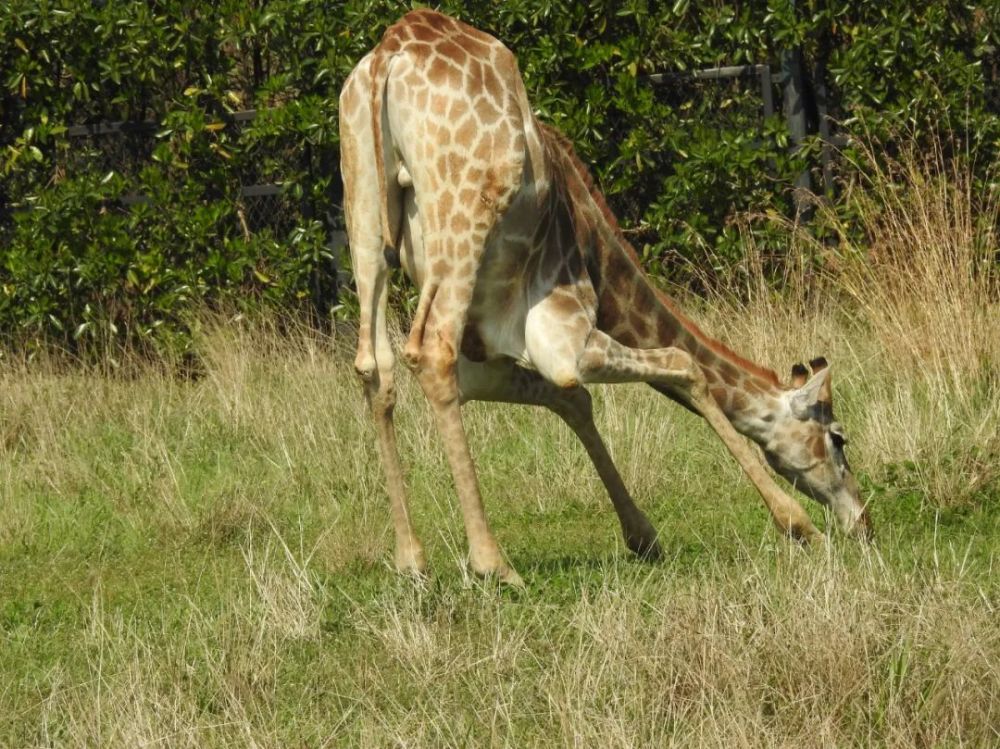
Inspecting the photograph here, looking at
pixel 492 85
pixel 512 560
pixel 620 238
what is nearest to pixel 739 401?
pixel 620 238

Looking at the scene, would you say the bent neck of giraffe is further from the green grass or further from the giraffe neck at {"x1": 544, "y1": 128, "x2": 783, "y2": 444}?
the green grass

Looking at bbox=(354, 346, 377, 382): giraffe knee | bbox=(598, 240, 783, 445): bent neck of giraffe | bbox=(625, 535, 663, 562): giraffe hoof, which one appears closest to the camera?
bbox=(354, 346, 377, 382): giraffe knee

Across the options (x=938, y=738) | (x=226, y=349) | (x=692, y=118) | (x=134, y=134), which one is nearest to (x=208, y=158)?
(x=134, y=134)

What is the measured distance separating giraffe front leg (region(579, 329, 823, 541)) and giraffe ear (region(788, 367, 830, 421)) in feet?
1.47

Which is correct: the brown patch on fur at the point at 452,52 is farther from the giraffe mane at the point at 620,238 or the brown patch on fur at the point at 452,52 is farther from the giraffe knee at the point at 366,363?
the giraffe knee at the point at 366,363

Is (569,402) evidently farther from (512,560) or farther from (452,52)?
(452,52)

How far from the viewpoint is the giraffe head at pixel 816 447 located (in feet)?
23.9

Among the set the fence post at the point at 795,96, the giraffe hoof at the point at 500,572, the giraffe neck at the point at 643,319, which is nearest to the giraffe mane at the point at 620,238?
the giraffe neck at the point at 643,319

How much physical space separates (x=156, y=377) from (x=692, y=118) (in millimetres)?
4016

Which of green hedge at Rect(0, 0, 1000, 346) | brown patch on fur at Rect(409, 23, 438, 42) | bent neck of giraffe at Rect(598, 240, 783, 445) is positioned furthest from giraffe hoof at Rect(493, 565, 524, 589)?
green hedge at Rect(0, 0, 1000, 346)

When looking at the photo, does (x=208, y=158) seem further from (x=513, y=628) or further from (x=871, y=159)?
(x=513, y=628)

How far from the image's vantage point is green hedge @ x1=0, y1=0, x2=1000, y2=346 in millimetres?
10938

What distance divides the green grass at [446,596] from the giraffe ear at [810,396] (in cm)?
56

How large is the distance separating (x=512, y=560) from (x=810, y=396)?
1476 millimetres
